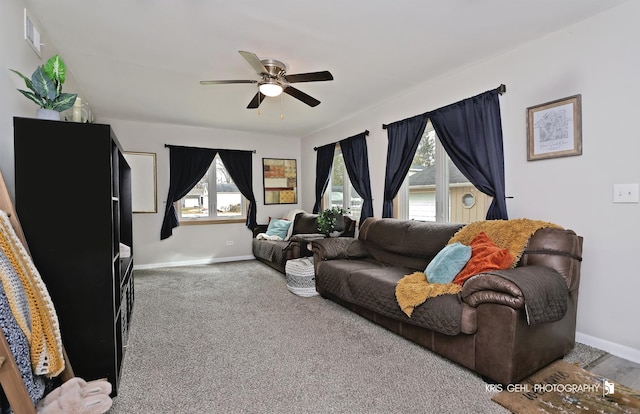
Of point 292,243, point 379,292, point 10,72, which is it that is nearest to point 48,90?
point 10,72

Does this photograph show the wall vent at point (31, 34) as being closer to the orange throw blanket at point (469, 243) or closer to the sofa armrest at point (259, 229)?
the orange throw blanket at point (469, 243)

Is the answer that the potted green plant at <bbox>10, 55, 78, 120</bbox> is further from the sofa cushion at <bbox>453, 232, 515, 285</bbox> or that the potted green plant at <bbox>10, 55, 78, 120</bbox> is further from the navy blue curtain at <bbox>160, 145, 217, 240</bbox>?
the navy blue curtain at <bbox>160, 145, 217, 240</bbox>

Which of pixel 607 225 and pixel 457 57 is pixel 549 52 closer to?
pixel 457 57

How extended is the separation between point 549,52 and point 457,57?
2.37 ft

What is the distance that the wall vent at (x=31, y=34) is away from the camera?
2039 millimetres

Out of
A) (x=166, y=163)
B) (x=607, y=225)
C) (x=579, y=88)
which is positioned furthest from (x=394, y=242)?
(x=166, y=163)

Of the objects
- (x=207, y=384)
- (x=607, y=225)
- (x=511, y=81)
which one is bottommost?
(x=207, y=384)

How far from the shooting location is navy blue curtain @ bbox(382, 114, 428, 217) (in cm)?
377

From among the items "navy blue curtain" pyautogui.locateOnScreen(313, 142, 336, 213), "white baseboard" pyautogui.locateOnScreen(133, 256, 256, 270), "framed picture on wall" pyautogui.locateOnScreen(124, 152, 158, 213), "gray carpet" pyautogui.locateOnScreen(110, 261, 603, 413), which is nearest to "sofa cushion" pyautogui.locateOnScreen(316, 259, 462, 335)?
"gray carpet" pyautogui.locateOnScreen(110, 261, 603, 413)

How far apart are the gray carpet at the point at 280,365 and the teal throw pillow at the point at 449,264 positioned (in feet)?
1.79

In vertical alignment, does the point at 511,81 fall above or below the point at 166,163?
above

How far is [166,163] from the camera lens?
542cm

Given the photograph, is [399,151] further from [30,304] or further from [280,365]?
[30,304]

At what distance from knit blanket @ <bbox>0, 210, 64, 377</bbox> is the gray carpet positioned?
1.76 ft
